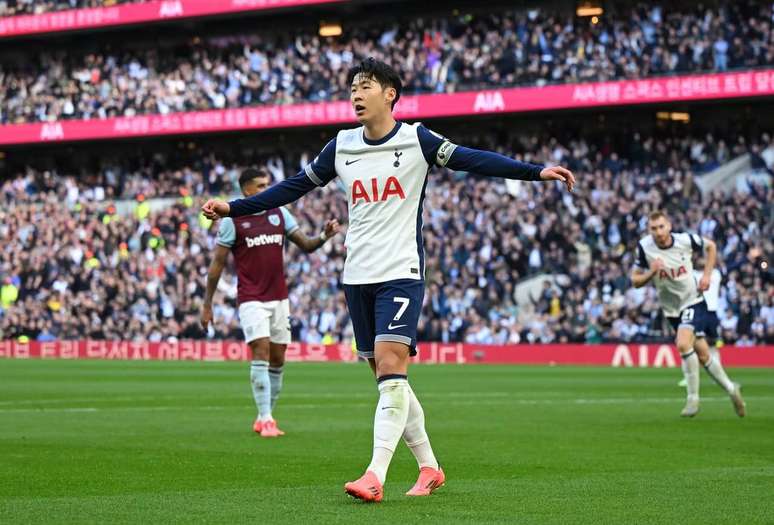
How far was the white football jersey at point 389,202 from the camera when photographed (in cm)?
805

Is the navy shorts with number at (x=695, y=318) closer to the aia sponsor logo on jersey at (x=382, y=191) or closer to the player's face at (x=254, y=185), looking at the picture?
the player's face at (x=254, y=185)

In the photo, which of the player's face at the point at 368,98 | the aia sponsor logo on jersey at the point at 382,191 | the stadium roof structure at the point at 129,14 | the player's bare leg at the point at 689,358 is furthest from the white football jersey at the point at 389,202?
the stadium roof structure at the point at 129,14

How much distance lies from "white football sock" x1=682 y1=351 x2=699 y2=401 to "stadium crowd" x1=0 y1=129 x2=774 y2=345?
725 inches

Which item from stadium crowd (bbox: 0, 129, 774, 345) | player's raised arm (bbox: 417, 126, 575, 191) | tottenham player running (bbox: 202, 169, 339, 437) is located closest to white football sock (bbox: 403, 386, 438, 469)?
player's raised arm (bbox: 417, 126, 575, 191)

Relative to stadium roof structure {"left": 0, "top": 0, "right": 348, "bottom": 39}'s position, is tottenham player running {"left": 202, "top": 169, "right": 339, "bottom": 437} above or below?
below

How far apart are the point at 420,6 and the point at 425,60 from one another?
2.87m

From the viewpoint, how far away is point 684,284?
53.1ft

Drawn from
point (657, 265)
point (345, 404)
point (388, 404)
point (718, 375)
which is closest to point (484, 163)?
point (388, 404)

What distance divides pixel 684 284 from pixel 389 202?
8876 millimetres

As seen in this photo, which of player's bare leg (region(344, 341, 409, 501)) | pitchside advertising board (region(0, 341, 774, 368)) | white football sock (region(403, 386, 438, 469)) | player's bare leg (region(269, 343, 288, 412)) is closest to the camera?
player's bare leg (region(344, 341, 409, 501))

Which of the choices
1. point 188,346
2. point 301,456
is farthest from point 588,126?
point 301,456

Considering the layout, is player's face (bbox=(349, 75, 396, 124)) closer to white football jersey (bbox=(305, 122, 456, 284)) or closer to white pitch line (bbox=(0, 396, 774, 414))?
→ white football jersey (bbox=(305, 122, 456, 284))

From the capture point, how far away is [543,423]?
14664 mm

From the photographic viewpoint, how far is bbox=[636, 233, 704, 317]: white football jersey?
52.5 feet
